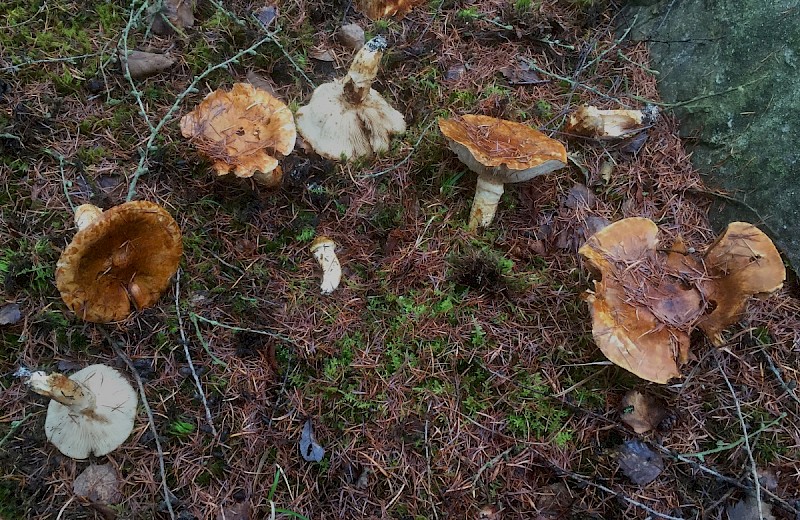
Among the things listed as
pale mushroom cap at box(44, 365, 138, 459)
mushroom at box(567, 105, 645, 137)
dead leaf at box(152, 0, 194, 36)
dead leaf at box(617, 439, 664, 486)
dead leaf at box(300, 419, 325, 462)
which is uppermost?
dead leaf at box(152, 0, 194, 36)

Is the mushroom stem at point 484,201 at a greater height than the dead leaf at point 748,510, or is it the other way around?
the mushroom stem at point 484,201

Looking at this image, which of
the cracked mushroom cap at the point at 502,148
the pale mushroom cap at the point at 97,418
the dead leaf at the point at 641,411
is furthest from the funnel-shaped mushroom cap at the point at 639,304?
the pale mushroom cap at the point at 97,418

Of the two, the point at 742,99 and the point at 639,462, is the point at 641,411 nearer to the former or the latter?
the point at 639,462

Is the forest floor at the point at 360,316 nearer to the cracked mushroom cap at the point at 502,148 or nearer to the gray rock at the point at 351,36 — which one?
the gray rock at the point at 351,36

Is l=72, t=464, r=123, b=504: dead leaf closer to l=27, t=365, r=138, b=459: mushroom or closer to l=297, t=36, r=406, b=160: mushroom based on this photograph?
l=27, t=365, r=138, b=459: mushroom

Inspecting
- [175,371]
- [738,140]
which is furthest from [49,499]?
[738,140]

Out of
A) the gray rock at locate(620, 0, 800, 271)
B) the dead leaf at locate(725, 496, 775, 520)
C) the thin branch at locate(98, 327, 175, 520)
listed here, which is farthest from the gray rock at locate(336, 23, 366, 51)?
the dead leaf at locate(725, 496, 775, 520)
